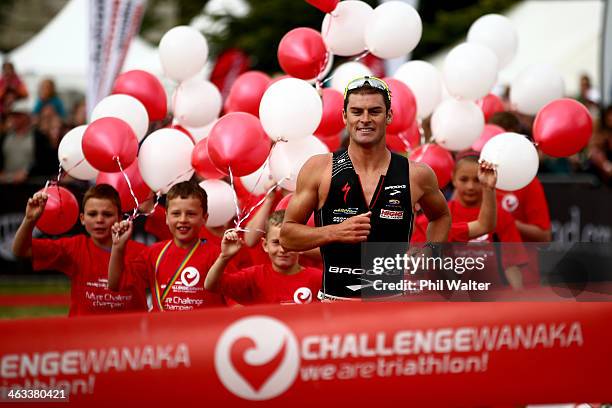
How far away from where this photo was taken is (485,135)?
834 centimetres

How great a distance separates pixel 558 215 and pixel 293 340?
9251mm

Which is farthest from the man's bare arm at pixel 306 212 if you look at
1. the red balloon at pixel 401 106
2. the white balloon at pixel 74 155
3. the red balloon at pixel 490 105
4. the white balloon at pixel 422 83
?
the red balloon at pixel 490 105

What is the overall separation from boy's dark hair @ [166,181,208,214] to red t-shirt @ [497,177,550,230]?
110 inches

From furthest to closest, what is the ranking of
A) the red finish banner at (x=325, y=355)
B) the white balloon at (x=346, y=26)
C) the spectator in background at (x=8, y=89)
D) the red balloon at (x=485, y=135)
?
the spectator in background at (x=8, y=89) < the red balloon at (x=485, y=135) < the white balloon at (x=346, y=26) < the red finish banner at (x=325, y=355)

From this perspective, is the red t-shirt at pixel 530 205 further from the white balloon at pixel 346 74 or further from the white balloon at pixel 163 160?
the white balloon at pixel 163 160

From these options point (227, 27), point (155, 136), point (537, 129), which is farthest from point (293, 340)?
point (227, 27)

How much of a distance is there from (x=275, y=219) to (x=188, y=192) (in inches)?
23.3

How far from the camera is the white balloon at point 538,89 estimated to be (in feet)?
27.6

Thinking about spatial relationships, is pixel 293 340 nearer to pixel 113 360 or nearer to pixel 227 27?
pixel 113 360

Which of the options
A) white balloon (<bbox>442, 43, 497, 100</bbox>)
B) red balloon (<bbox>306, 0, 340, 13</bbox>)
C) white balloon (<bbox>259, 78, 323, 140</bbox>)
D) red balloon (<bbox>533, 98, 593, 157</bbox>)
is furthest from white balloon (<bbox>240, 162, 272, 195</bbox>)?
red balloon (<bbox>533, 98, 593, 157</bbox>)

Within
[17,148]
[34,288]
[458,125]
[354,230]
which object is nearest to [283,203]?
[458,125]

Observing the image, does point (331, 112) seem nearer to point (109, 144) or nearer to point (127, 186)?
point (127, 186)

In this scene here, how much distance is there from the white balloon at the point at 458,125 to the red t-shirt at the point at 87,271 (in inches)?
98.0

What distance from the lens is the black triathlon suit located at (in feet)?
17.6
